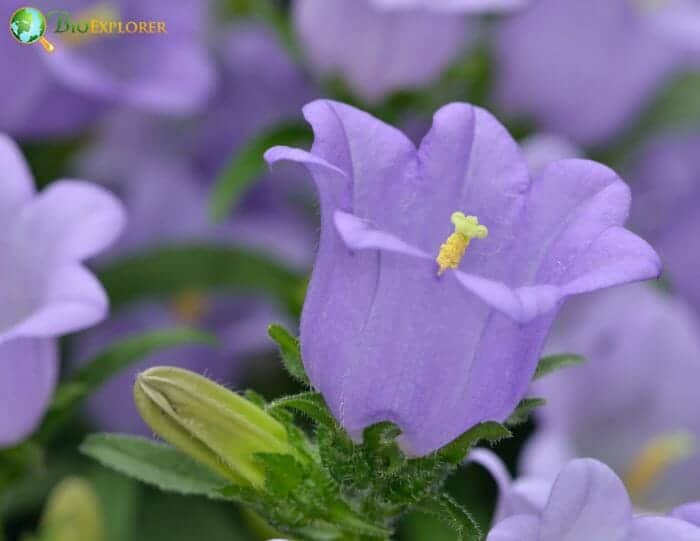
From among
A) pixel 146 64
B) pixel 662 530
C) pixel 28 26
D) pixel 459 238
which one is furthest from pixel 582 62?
pixel 662 530

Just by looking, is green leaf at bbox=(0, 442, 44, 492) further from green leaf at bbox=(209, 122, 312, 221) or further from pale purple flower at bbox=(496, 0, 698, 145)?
pale purple flower at bbox=(496, 0, 698, 145)

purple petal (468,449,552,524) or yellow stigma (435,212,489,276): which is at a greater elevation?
yellow stigma (435,212,489,276)

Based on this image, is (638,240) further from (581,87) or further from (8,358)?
(581,87)

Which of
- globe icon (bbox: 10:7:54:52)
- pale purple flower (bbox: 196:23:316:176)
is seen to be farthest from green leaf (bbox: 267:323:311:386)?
pale purple flower (bbox: 196:23:316:176)

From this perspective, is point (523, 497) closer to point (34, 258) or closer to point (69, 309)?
point (69, 309)

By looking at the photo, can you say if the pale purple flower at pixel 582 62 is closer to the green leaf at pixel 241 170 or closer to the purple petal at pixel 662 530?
the green leaf at pixel 241 170

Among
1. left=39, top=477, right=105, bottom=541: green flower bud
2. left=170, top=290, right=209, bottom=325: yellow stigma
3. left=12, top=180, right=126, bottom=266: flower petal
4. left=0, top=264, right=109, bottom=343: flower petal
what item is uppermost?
left=170, top=290, right=209, bottom=325: yellow stigma

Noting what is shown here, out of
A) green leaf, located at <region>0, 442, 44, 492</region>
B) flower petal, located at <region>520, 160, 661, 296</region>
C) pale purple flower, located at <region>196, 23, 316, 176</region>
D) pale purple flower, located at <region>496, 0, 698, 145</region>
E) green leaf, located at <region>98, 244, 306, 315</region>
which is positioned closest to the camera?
flower petal, located at <region>520, 160, 661, 296</region>

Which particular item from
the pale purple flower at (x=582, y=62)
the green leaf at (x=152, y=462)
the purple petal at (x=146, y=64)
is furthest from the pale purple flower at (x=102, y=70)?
the green leaf at (x=152, y=462)

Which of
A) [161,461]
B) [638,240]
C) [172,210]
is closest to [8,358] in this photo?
[161,461]

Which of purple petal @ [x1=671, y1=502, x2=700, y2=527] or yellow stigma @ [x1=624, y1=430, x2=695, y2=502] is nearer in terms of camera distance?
purple petal @ [x1=671, y1=502, x2=700, y2=527]
